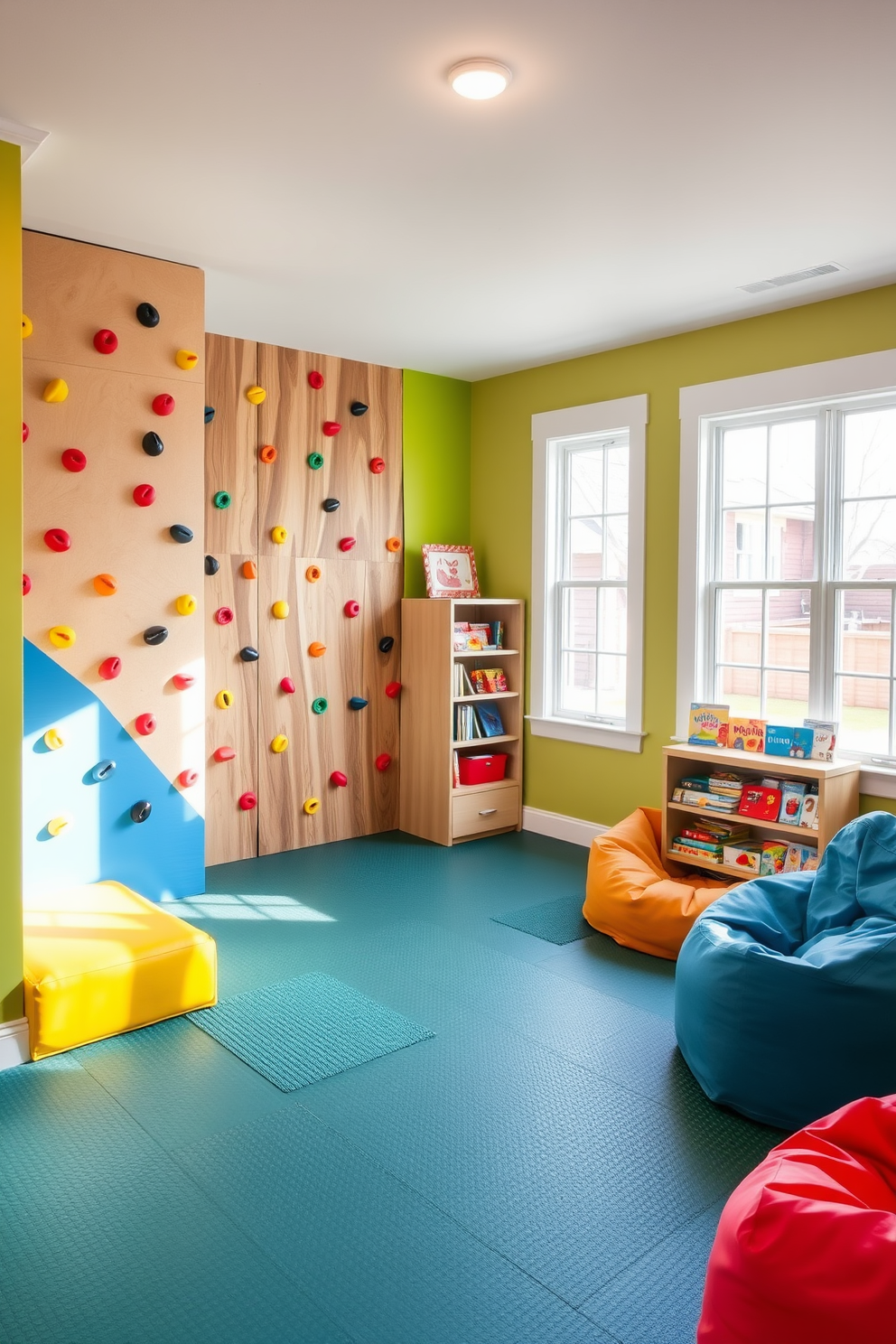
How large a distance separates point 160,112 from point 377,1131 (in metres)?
2.91

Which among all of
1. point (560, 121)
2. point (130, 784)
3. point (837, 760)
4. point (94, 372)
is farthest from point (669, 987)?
point (94, 372)

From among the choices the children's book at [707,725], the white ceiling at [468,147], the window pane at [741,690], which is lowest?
the children's book at [707,725]

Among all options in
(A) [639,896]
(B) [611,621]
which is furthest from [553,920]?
(B) [611,621]

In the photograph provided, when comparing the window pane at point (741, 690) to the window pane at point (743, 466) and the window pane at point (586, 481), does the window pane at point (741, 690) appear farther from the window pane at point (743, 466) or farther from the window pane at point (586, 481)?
the window pane at point (586, 481)

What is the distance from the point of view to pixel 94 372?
3916 millimetres

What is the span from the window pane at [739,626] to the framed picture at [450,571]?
5.36ft

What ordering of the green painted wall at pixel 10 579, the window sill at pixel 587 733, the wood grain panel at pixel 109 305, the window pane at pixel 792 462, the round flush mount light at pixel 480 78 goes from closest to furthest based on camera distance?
the round flush mount light at pixel 480 78 → the green painted wall at pixel 10 579 → the wood grain panel at pixel 109 305 → the window pane at pixel 792 462 → the window sill at pixel 587 733

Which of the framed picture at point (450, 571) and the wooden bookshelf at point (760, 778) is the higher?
the framed picture at point (450, 571)

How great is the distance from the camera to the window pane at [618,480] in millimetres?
5301

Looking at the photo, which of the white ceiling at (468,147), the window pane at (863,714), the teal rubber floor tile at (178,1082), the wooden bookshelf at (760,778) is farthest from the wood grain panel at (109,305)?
the window pane at (863,714)

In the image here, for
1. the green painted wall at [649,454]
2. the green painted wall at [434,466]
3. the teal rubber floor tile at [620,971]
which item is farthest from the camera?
the green painted wall at [434,466]

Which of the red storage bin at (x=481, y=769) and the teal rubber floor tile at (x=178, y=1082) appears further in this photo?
the red storage bin at (x=481, y=769)

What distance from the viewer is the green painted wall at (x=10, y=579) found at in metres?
2.81

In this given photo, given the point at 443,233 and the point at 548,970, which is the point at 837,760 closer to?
the point at 548,970
